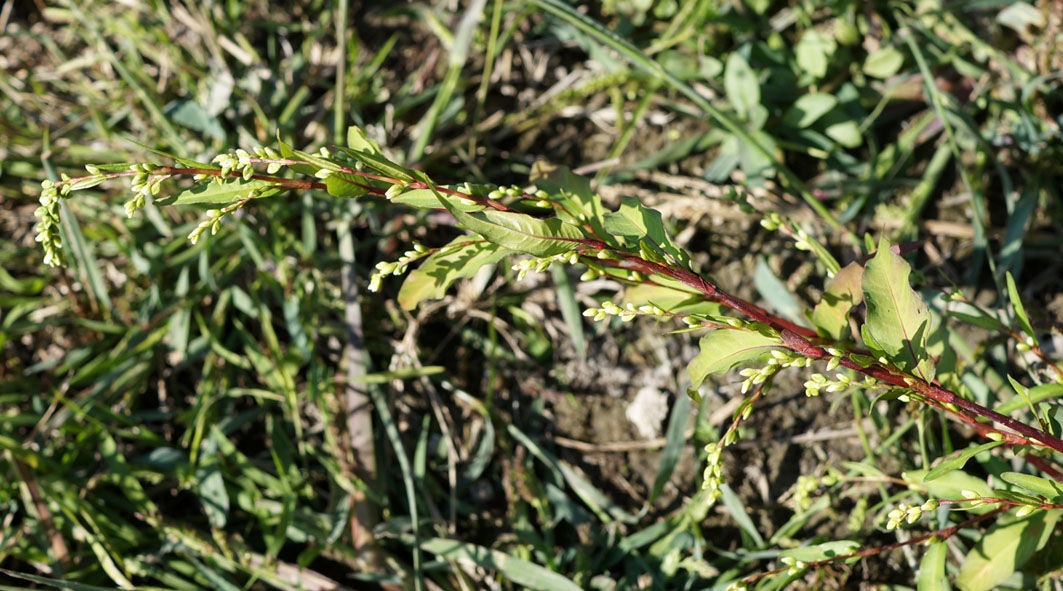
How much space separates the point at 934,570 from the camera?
1539mm

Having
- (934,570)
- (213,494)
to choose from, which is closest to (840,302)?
(934,570)

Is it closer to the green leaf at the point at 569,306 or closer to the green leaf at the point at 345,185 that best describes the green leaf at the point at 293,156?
the green leaf at the point at 345,185

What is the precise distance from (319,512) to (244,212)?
1030mm

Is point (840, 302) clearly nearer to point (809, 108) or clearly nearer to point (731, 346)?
point (731, 346)

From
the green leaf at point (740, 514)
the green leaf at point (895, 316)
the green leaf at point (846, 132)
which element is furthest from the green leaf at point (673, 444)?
the green leaf at point (846, 132)

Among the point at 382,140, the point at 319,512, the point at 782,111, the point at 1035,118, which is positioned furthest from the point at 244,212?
the point at 1035,118

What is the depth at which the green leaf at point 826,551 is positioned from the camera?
1609 millimetres

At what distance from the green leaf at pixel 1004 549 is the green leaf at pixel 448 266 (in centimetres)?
129

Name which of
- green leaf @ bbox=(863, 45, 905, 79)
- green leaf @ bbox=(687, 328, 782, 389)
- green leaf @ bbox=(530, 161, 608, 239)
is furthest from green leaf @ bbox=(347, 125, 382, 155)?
green leaf @ bbox=(863, 45, 905, 79)

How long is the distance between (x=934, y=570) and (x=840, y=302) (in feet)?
1.89

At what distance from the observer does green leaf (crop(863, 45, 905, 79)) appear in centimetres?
246

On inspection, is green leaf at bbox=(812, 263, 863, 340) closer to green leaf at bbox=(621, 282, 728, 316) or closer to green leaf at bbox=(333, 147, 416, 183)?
green leaf at bbox=(621, 282, 728, 316)

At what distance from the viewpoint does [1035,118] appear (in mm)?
2367

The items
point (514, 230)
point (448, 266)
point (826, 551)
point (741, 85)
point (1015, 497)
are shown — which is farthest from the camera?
point (741, 85)
